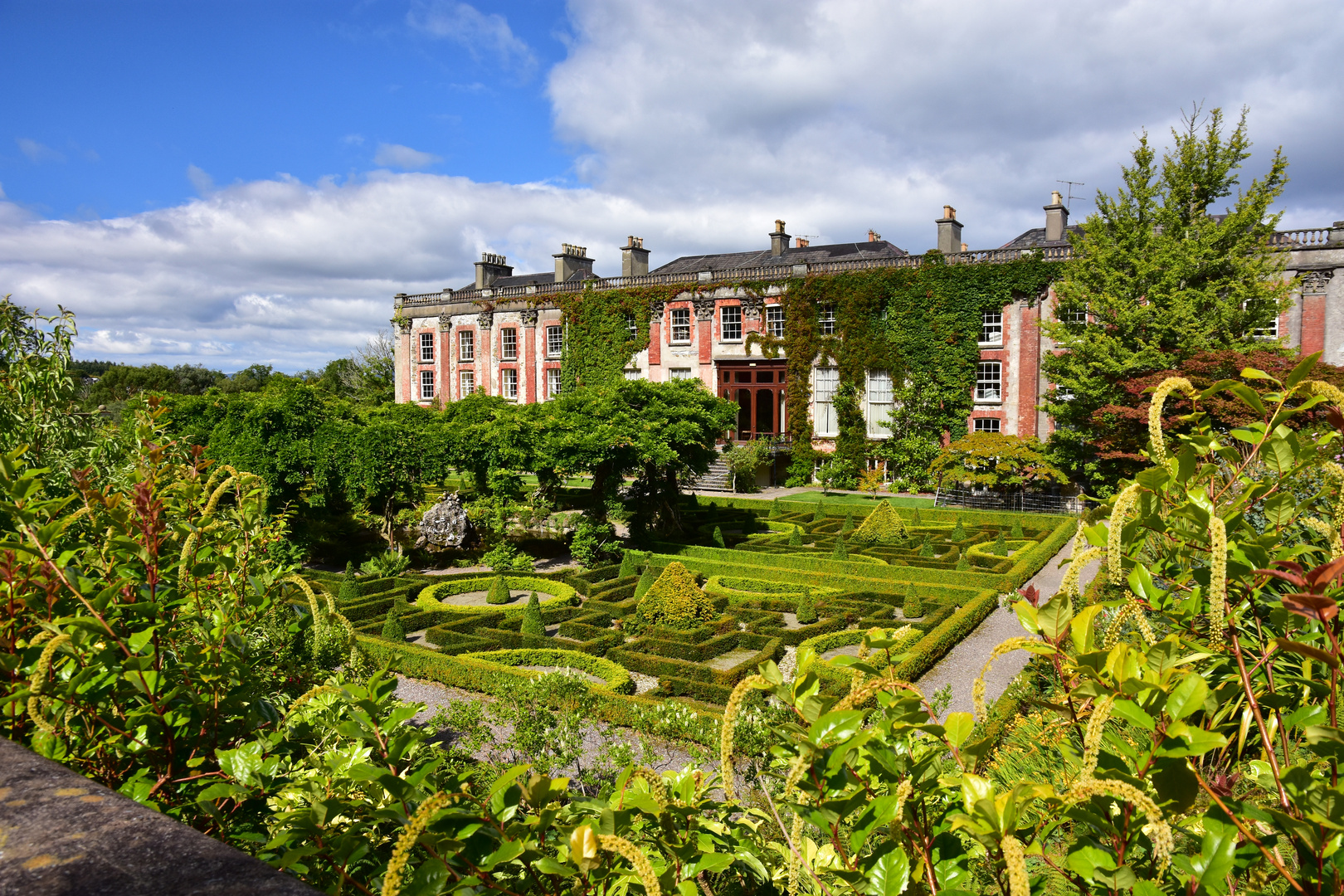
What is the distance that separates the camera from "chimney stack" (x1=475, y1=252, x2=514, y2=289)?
135ft

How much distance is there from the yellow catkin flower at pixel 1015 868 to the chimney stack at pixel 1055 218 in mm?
31296

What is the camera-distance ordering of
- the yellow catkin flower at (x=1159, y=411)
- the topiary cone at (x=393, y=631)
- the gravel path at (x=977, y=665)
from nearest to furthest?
1. the yellow catkin flower at (x=1159, y=411)
2. the gravel path at (x=977, y=665)
3. the topiary cone at (x=393, y=631)

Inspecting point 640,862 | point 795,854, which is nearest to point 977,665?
point 795,854

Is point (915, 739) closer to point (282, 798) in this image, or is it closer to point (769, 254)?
point (282, 798)

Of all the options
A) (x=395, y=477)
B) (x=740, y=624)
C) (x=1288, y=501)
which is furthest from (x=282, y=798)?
(x=395, y=477)

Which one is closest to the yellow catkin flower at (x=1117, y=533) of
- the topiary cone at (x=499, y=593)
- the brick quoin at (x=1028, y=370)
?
the topiary cone at (x=499, y=593)

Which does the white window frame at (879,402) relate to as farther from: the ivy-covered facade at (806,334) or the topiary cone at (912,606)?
the topiary cone at (912,606)

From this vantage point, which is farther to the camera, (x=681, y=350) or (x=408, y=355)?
(x=408, y=355)

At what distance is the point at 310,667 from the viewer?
5.13 m

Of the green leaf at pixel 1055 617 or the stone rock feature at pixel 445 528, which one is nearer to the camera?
the green leaf at pixel 1055 617

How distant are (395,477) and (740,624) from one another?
8764mm

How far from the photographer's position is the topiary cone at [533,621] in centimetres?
1250

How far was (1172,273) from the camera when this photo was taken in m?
21.1

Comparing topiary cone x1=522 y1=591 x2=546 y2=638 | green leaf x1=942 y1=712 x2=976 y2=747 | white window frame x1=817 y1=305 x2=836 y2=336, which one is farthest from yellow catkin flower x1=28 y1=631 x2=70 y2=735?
white window frame x1=817 y1=305 x2=836 y2=336
